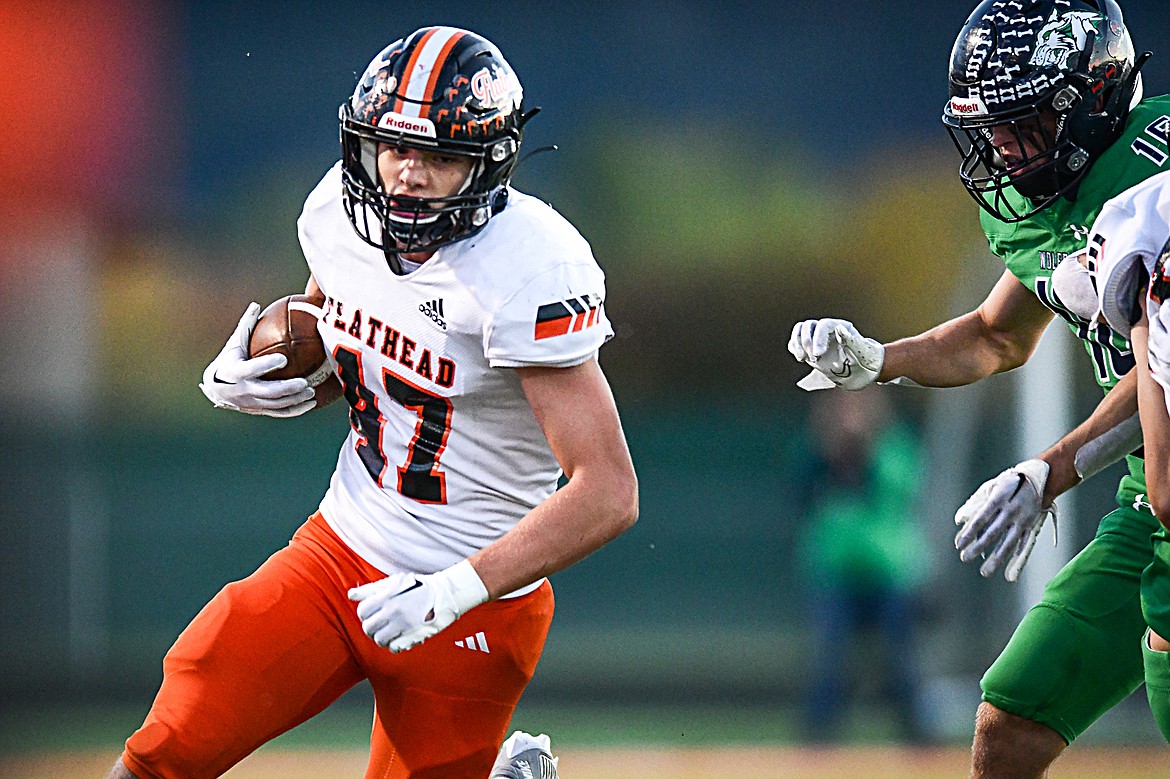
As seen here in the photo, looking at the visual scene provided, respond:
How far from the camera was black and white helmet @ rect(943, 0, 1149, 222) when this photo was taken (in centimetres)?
259

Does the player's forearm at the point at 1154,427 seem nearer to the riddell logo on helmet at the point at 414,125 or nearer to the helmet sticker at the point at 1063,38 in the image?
the helmet sticker at the point at 1063,38

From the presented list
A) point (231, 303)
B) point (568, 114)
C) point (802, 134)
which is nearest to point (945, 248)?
point (802, 134)

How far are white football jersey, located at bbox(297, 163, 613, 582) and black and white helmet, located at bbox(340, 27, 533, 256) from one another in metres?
0.05

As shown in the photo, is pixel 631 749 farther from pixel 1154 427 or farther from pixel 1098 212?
pixel 1154 427

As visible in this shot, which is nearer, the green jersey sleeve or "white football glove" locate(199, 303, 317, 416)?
"white football glove" locate(199, 303, 317, 416)

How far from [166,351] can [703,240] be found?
2.47 meters

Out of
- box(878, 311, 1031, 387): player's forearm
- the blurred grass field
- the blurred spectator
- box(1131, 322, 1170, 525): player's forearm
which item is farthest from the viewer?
the blurred spectator

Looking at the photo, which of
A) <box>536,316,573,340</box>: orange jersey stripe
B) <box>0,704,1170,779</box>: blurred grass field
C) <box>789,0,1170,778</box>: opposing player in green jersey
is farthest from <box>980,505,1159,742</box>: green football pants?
<box>0,704,1170,779</box>: blurred grass field

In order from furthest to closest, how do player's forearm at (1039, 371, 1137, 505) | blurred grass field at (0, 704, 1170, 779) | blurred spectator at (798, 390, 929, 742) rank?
blurred spectator at (798, 390, 929, 742) < blurred grass field at (0, 704, 1170, 779) < player's forearm at (1039, 371, 1137, 505)

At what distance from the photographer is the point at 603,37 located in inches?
261

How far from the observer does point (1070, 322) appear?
265 cm

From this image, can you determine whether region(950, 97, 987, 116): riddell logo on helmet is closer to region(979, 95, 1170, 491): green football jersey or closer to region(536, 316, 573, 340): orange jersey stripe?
region(979, 95, 1170, 491): green football jersey

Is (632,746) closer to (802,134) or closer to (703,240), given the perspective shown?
(703,240)

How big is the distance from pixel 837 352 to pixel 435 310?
2.94 feet
